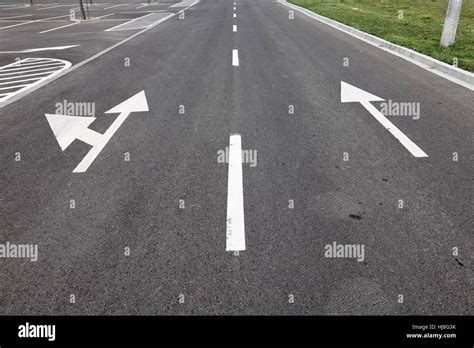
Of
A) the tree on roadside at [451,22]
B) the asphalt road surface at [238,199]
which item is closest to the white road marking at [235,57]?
the asphalt road surface at [238,199]

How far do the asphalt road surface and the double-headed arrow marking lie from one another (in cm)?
4

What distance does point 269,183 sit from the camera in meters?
4.06

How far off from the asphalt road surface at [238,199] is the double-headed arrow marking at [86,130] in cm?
4

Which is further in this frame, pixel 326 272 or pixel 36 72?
pixel 36 72

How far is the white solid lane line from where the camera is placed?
3.18m

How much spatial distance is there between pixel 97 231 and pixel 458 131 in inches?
217

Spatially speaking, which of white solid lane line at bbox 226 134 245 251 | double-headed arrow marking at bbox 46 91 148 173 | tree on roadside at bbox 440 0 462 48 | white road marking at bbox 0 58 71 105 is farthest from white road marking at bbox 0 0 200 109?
tree on roadside at bbox 440 0 462 48

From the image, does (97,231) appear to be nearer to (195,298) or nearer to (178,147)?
(195,298)

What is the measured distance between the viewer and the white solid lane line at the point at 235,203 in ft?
10.4

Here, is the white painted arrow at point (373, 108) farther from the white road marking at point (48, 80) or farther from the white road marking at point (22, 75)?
the white road marking at point (22, 75)

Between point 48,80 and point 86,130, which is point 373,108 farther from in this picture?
point 48,80

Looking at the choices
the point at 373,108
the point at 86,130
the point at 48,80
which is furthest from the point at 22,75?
the point at 373,108

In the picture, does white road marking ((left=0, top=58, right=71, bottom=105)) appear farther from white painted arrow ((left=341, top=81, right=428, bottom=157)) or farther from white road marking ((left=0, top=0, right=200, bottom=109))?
white painted arrow ((left=341, top=81, right=428, bottom=157))

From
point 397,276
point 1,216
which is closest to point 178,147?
point 1,216
